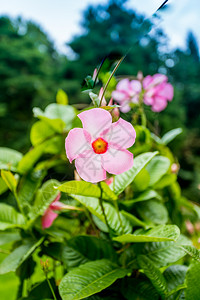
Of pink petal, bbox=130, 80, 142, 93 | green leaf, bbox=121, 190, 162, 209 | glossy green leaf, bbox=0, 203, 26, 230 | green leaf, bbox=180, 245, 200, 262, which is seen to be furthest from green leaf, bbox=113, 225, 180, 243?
pink petal, bbox=130, 80, 142, 93

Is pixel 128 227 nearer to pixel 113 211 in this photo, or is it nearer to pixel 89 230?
pixel 113 211

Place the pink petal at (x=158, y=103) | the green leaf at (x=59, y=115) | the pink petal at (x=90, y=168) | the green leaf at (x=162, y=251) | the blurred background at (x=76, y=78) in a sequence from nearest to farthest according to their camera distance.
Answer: the pink petal at (x=90, y=168) < the green leaf at (x=162, y=251) < the green leaf at (x=59, y=115) < the pink petal at (x=158, y=103) < the blurred background at (x=76, y=78)

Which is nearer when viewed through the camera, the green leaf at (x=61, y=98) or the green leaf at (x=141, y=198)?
the green leaf at (x=141, y=198)

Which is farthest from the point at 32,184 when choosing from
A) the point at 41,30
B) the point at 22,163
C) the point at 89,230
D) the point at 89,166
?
the point at 41,30

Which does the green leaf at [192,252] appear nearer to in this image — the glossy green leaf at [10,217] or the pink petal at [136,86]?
the glossy green leaf at [10,217]

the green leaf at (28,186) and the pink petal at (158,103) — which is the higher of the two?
the pink petal at (158,103)

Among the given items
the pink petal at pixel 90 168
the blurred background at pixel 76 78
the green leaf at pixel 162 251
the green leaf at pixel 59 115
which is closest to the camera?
the pink petal at pixel 90 168

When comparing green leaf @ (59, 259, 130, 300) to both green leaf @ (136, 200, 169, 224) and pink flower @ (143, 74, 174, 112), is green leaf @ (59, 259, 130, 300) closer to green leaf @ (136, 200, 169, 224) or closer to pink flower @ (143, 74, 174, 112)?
green leaf @ (136, 200, 169, 224)

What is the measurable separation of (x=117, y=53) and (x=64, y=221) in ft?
1.23

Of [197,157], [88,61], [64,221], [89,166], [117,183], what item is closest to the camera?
[89,166]

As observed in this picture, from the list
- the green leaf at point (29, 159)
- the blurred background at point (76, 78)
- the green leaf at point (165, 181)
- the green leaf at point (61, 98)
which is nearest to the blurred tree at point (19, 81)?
the blurred background at point (76, 78)

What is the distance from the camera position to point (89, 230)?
1.93ft

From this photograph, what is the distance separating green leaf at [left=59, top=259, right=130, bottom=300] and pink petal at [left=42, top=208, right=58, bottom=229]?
0.39ft

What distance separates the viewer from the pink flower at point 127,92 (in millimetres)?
716
